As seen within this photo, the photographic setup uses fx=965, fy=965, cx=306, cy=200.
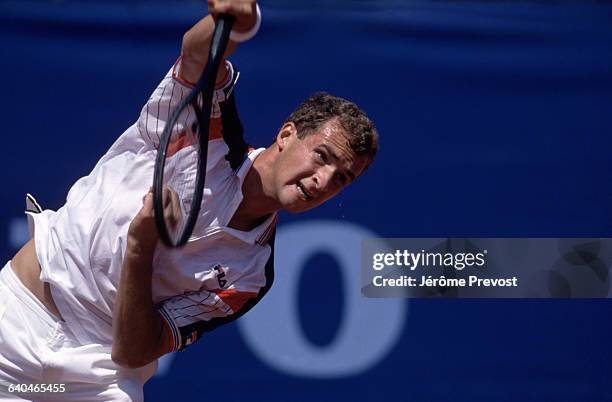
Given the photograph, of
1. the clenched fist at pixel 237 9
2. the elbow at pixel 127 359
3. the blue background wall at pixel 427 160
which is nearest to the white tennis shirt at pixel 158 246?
the elbow at pixel 127 359

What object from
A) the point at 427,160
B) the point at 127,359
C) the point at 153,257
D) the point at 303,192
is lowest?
the point at 127,359

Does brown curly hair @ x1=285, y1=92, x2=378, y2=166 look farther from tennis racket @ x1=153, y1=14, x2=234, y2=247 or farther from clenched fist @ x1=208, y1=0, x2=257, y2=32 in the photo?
clenched fist @ x1=208, y1=0, x2=257, y2=32

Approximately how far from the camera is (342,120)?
240 cm

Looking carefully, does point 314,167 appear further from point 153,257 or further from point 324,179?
point 153,257

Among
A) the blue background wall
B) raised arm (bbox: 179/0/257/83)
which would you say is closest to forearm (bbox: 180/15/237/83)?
raised arm (bbox: 179/0/257/83)

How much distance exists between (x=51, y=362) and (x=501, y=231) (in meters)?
1.83

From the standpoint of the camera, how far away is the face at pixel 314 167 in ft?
7.59

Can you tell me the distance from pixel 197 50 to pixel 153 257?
0.48 meters

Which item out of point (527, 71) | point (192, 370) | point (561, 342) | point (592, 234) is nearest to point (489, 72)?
point (527, 71)

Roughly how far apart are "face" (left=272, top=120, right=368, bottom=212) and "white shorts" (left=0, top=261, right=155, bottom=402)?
23.7 inches

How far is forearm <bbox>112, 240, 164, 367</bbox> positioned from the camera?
2.13 meters

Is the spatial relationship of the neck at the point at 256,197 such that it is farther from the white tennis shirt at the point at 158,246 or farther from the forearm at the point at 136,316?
the forearm at the point at 136,316

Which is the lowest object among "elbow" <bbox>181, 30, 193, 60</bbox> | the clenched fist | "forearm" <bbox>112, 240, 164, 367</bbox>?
"forearm" <bbox>112, 240, 164, 367</bbox>

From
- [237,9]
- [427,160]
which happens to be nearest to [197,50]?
[237,9]
